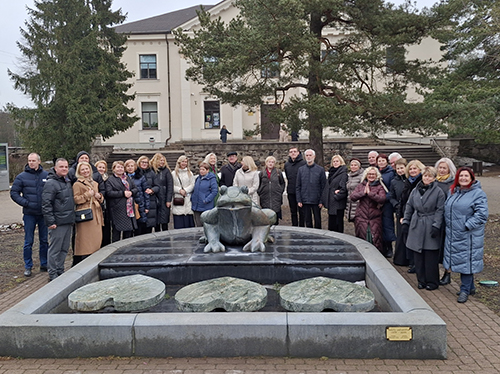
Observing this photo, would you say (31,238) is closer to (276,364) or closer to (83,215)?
(83,215)

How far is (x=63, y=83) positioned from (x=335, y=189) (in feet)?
59.0

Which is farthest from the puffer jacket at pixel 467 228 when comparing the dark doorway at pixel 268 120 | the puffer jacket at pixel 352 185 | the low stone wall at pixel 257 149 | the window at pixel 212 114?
the window at pixel 212 114

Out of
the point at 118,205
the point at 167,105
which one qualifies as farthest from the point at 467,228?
the point at 167,105

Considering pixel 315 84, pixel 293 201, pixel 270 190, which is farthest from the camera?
pixel 315 84

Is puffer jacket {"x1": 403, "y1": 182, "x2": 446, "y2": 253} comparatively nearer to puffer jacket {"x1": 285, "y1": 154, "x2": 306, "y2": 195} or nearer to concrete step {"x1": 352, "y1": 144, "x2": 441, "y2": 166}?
puffer jacket {"x1": 285, "y1": 154, "x2": 306, "y2": 195}

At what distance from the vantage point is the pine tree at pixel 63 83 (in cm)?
2248

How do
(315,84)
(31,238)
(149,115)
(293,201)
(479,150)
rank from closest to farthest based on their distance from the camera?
(31,238) → (293,201) → (315,84) → (479,150) → (149,115)

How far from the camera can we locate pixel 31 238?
7793 mm

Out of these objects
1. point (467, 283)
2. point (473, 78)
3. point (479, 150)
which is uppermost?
point (473, 78)

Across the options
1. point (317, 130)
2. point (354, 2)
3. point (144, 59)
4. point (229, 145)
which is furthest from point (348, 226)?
point (144, 59)

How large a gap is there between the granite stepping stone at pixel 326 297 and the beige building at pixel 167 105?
28577mm

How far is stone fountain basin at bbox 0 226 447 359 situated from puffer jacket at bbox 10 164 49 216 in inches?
137

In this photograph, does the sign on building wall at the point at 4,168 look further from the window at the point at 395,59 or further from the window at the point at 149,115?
the window at the point at 395,59

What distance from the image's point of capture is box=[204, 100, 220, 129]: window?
111 feet
